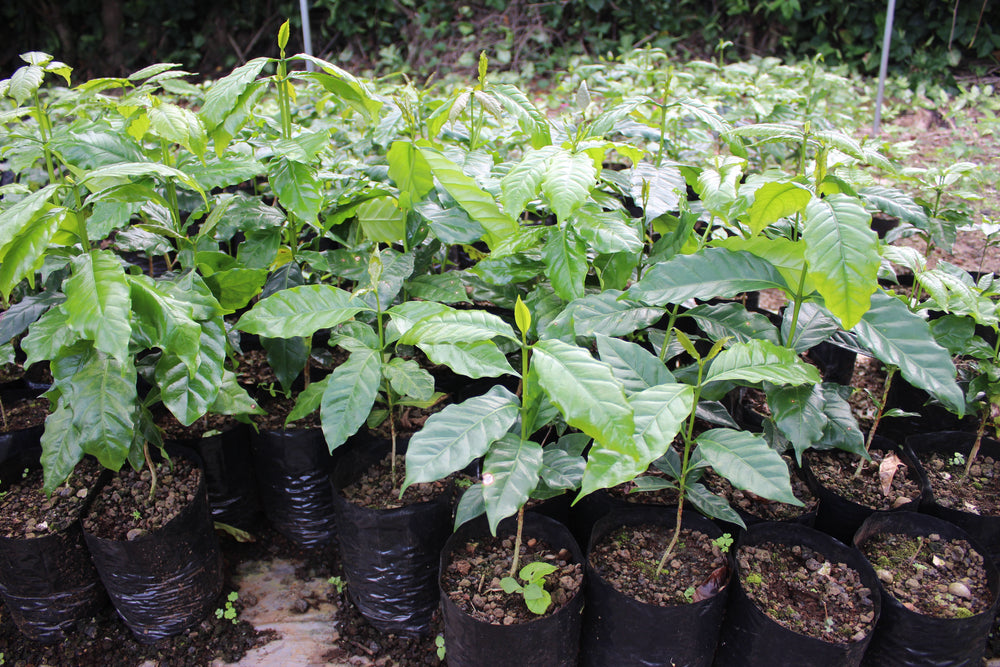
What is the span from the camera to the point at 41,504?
1.86m

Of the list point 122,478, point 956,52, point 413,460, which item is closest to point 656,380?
point 413,460

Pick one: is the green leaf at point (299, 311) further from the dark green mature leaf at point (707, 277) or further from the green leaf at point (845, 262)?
the green leaf at point (845, 262)

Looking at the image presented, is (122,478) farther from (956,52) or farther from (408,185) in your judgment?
(956,52)

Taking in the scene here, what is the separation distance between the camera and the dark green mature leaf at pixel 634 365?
1422 mm

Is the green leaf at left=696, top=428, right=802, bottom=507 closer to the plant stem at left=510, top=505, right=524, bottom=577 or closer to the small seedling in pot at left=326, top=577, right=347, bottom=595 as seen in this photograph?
the plant stem at left=510, top=505, right=524, bottom=577

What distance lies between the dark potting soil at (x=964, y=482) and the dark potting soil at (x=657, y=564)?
0.68 metres

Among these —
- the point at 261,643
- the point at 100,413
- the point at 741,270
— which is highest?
the point at 741,270

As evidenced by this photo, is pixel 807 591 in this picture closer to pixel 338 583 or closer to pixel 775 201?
pixel 775 201

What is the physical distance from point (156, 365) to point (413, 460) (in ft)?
2.76

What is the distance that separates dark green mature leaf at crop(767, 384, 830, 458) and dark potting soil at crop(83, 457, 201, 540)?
57.7 inches

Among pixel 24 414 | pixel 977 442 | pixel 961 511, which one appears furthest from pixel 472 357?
pixel 24 414

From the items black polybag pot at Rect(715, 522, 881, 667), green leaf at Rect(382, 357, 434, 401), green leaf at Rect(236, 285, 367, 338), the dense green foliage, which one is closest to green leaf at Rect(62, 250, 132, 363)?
green leaf at Rect(236, 285, 367, 338)

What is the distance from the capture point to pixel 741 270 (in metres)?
1.48

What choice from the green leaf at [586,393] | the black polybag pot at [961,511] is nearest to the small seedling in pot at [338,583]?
the green leaf at [586,393]
